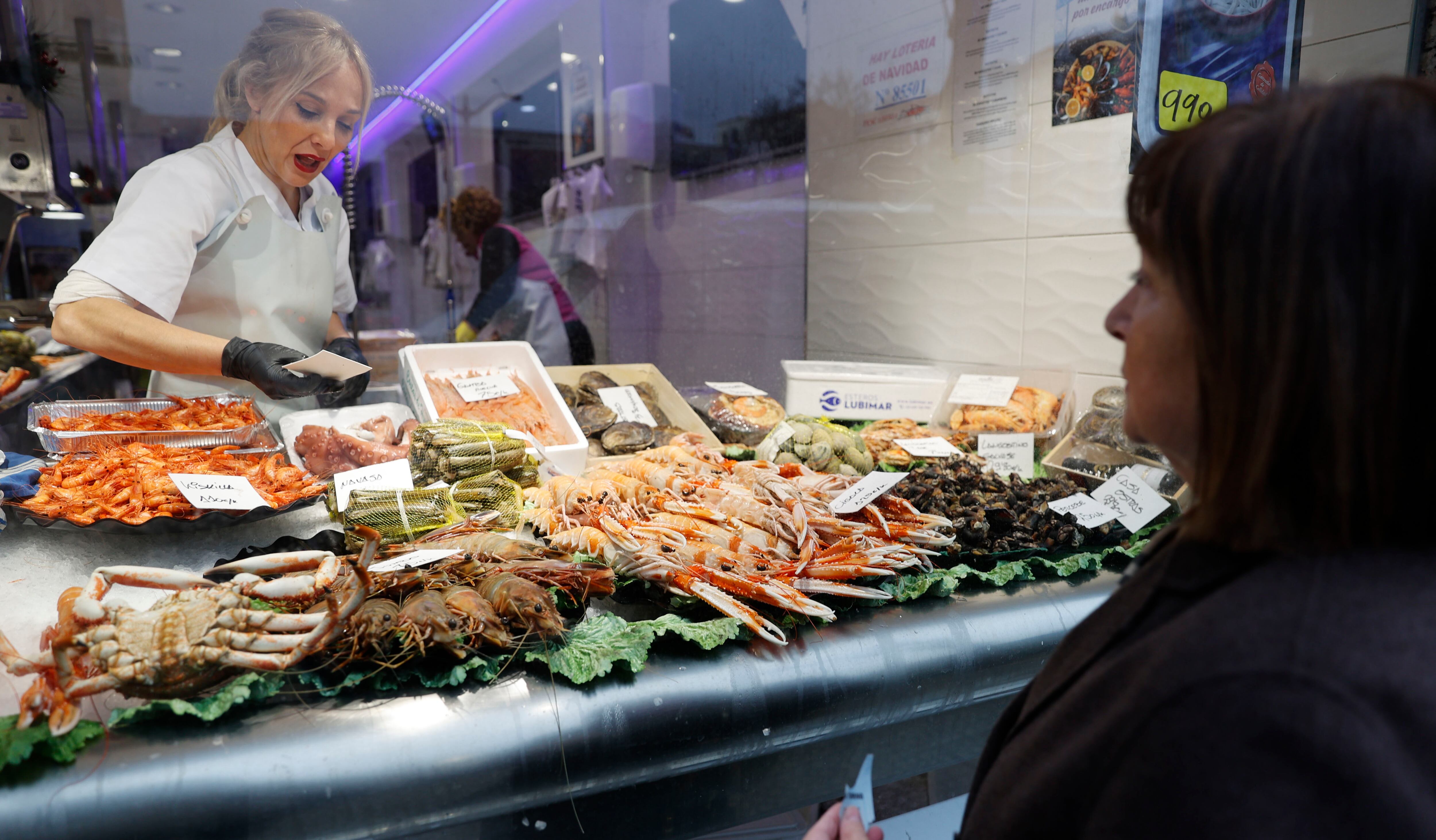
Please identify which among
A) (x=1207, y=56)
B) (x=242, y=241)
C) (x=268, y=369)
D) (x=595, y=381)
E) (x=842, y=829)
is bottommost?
(x=842, y=829)

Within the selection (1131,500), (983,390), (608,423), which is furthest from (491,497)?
(983,390)

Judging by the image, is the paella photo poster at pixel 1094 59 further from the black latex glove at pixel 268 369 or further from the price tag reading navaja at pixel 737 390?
the black latex glove at pixel 268 369

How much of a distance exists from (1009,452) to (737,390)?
3.43ft

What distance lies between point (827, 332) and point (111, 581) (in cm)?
390

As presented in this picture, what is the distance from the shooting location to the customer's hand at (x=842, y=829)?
0.96 metres

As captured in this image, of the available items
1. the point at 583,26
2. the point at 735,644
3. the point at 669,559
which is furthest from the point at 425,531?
the point at 583,26

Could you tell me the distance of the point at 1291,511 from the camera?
0.60 metres

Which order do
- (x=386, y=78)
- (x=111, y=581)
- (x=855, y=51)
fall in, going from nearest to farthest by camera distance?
(x=111, y=581), (x=386, y=78), (x=855, y=51)

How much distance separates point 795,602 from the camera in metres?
1.46

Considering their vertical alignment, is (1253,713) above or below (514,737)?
above

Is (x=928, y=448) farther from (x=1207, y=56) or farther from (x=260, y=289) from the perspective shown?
(x=260, y=289)

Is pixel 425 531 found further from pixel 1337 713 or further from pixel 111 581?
pixel 1337 713

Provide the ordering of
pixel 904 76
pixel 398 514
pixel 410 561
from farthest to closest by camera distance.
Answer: pixel 904 76, pixel 398 514, pixel 410 561

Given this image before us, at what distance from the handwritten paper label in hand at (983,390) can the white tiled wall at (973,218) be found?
422 millimetres
